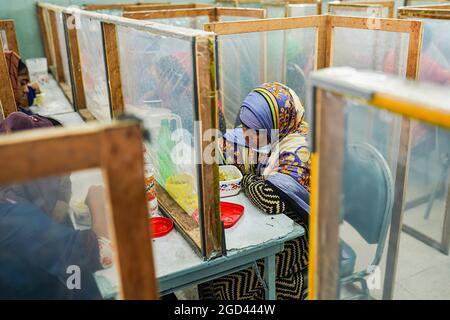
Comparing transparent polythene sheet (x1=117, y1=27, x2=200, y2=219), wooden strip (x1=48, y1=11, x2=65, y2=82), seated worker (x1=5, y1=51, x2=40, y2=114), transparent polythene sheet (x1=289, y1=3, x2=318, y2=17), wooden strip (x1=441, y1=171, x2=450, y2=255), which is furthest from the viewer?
transparent polythene sheet (x1=289, y1=3, x2=318, y2=17)

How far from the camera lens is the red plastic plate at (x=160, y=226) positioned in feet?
4.63

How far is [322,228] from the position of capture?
2.18 ft

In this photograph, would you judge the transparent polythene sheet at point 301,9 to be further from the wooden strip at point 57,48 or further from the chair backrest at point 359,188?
the chair backrest at point 359,188

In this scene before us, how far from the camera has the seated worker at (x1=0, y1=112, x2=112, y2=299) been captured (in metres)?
0.90

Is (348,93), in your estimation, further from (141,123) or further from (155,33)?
(155,33)

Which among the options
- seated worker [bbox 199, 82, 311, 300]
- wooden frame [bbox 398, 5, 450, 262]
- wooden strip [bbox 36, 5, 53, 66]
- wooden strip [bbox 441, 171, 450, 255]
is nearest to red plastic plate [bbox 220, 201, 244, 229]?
seated worker [bbox 199, 82, 311, 300]

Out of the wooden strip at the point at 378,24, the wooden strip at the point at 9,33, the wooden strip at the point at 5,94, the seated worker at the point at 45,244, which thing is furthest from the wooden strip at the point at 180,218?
the wooden strip at the point at 9,33

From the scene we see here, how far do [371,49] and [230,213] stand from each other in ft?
3.81

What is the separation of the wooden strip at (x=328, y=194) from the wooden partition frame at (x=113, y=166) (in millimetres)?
262

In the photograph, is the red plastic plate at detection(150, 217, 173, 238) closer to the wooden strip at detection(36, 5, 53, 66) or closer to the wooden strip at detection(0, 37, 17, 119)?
the wooden strip at detection(0, 37, 17, 119)

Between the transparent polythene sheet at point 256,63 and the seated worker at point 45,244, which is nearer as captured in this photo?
the seated worker at point 45,244

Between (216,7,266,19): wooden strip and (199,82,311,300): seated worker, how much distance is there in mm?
783
